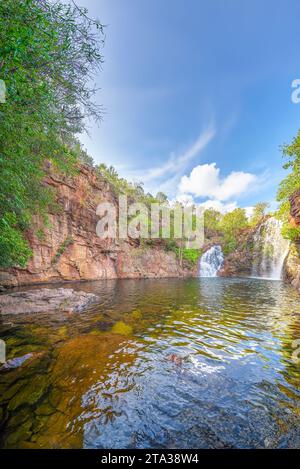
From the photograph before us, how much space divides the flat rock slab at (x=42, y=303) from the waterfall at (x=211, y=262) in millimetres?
30494

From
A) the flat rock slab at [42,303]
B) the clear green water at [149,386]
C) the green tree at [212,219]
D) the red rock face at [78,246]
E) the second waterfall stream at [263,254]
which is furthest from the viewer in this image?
the green tree at [212,219]

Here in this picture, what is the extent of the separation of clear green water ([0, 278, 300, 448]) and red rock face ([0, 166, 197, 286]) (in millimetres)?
13471

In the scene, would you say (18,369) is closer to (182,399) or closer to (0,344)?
(0,344)

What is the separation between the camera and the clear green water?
2.86 m

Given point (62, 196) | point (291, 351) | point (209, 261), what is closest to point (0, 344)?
point (291, 351)

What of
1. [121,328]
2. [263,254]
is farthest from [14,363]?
[263,254]

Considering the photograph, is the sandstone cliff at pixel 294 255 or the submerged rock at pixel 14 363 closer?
the submerged rock at pixel 14 363

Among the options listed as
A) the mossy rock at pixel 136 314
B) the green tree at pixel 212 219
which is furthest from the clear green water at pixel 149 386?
the green tree at pixel 212 219

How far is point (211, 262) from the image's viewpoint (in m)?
40.0

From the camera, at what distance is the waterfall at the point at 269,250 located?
30.0 meters

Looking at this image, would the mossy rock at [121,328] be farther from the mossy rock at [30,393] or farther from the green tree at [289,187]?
the green tree at [289,187]

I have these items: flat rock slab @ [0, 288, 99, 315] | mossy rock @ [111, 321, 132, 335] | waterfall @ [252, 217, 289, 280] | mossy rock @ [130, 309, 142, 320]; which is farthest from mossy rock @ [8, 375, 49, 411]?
waterfall @ [252, 217, 289, 280]

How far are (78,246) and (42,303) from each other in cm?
1424

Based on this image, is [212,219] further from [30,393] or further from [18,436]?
[18,436]
